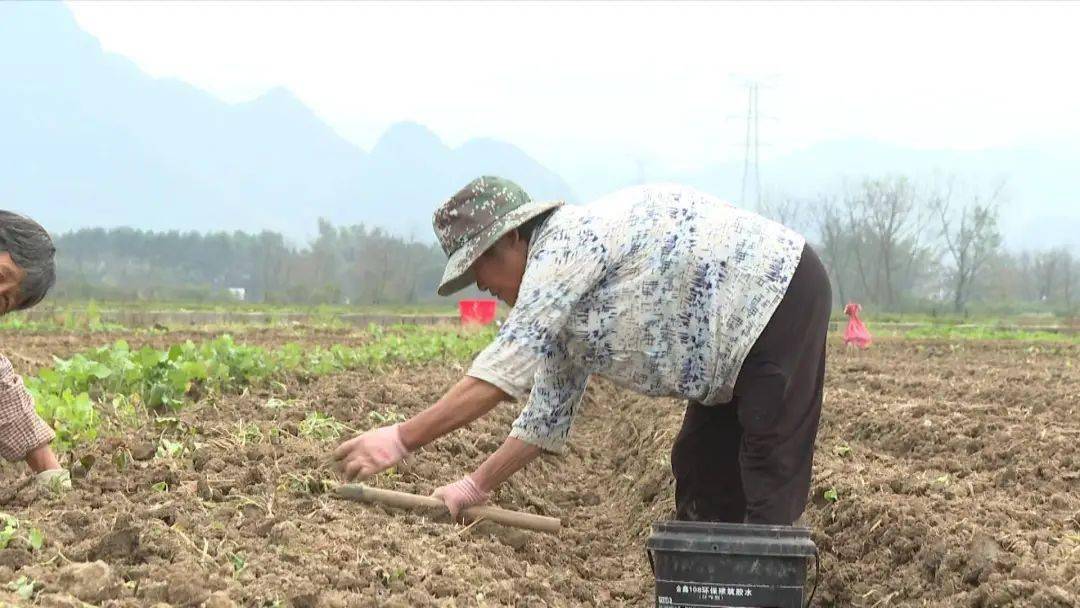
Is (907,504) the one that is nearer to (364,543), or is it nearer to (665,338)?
(665,338)

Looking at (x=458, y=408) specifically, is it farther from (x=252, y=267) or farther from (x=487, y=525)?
(x=252, y=267)

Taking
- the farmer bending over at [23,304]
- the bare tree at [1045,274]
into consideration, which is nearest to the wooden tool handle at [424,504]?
the farmer bending over at [23,304]

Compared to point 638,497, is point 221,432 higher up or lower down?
higher up

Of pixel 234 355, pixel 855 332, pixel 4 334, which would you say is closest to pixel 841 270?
pixel 855 332

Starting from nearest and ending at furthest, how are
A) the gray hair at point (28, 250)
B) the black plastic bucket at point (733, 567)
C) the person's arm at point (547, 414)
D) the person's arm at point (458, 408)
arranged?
the black plastic bucket at point (733, 567) → the person's arm at point (458, 408) → the gray hair at point (28, 250) → the person's arm at point (547, 414)

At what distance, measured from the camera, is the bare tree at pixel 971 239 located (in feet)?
188

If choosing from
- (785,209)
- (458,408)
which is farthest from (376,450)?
(785,209)

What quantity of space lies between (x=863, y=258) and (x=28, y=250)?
59840mm

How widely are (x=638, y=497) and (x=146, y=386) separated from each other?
3.08 metres

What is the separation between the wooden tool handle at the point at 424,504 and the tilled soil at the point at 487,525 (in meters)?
0.05

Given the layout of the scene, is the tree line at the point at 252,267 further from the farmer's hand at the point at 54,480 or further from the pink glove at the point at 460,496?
the pink glove at the point at 460,496

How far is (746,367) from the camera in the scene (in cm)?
322

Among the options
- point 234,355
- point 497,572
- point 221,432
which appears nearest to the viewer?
point 497,572

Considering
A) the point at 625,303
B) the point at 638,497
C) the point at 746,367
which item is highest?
the point at 625,303
